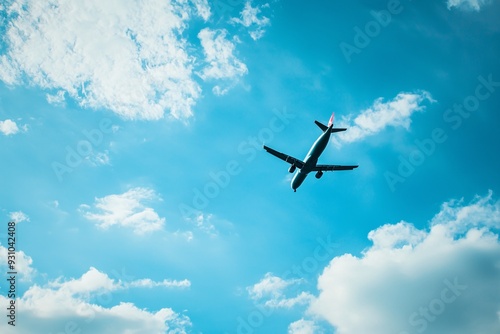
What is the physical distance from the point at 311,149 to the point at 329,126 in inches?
219

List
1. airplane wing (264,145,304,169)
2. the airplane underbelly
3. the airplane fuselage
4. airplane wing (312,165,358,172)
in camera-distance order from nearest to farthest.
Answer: the airplane fuselage → airplane wing (264,145,304,169) → airplane wing (312,165,358,172) → the airplane underbelly

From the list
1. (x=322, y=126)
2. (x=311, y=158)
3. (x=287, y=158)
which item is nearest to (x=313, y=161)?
(x=311, y=158)

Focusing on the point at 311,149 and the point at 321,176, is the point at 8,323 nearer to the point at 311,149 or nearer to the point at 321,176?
the point at 311,149

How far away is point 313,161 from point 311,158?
1.32 meters

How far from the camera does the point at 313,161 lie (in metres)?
62.9

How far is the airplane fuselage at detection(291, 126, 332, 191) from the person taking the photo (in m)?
58.0

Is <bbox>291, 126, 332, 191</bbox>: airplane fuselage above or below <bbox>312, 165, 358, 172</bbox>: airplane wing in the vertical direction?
below

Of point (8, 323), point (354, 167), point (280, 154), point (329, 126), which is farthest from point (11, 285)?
point (354, 167)

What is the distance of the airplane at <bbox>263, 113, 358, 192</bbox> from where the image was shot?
190 ft

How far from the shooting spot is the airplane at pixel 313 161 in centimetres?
5803

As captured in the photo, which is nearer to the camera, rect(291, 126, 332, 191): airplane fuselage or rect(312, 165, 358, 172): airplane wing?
rect(291, 126, 332, 191): airplane fuselage

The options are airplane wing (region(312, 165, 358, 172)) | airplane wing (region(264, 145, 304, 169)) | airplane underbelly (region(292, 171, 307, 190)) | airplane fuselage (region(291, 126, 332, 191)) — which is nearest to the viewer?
airplane fuselage (region(291, 126, 332, 191))

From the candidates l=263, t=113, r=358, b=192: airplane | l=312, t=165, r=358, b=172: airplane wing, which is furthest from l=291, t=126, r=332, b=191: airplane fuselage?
l=312, t=165, r=358, b=172: airplane wing

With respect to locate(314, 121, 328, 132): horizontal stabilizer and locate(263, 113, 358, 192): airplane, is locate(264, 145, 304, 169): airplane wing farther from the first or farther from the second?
locate(314, 121, 328, 132): horizontal stabilizer
